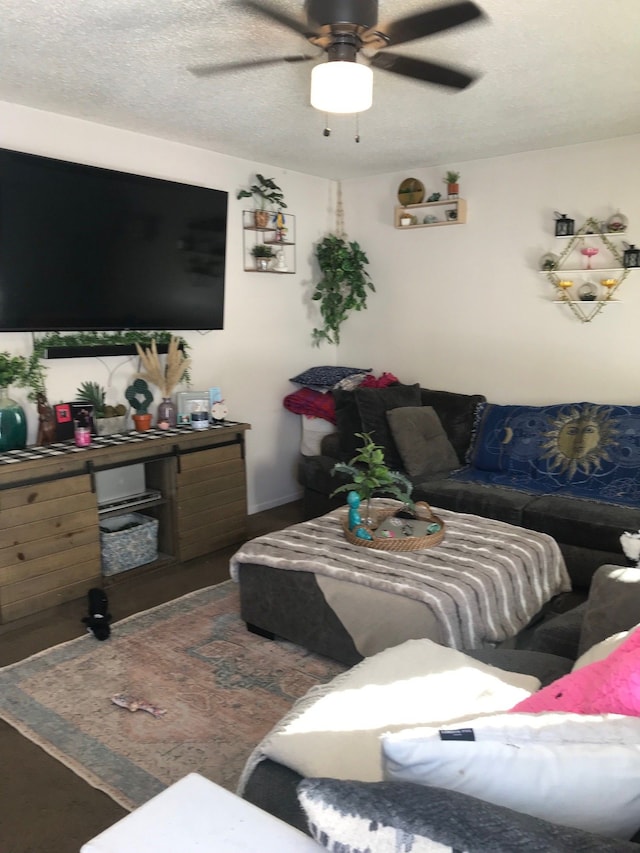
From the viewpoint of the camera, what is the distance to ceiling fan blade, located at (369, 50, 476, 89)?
7.78ft

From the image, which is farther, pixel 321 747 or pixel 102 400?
A: pixel 102 400

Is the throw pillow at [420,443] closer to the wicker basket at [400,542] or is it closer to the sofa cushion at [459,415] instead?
the sofa cushion at [459,415]

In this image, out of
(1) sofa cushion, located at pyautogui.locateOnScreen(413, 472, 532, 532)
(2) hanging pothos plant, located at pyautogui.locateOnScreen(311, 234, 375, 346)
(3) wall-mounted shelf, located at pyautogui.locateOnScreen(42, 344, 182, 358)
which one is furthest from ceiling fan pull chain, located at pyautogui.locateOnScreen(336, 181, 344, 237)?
(1) sofa cushion, located at pyautogui.locateOnScreen(413, 472, 532, 532)

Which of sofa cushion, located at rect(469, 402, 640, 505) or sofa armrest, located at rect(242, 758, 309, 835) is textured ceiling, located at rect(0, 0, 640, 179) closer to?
sofa cushion, located at rect(469, 402, 640, 505)

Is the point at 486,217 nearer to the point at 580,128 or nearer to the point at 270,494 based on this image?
the point at 580,128

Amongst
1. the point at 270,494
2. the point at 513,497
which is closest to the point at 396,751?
the point at 513,497

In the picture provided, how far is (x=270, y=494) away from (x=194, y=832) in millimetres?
4104

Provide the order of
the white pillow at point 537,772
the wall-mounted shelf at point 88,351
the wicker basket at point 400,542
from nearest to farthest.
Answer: the white pillow at point 537,772, the wicker basket at point 400,542, the wall-mounted shelf at point 88,351

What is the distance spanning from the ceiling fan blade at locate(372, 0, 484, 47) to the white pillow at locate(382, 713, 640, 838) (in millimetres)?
1989

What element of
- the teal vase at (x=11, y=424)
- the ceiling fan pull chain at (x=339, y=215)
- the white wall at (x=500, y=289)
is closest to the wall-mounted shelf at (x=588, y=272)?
the white wall at (x=500, y=289)

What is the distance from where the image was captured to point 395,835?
843 mm

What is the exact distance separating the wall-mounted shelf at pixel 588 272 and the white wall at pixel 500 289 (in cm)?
5

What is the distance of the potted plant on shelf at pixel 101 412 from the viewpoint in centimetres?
369

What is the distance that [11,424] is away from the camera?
3.29 meters
